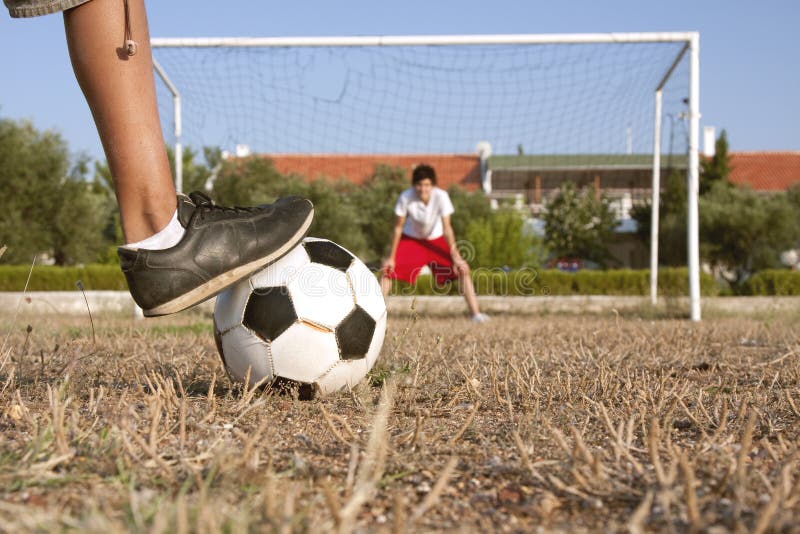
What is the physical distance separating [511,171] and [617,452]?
93.1 ft

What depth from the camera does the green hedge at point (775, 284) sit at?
15102mm

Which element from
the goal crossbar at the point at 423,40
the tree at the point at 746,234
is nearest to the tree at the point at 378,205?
the tree at the point at 746,234

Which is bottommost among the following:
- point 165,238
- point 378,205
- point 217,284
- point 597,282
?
point 597,282

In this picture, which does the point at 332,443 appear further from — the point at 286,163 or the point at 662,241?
the point at 286,163

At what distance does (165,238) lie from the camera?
2.28 metres

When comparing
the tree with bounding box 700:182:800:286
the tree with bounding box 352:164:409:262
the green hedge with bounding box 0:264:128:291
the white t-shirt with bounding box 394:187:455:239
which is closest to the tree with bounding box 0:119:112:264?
the green hedge with bounding box 0:264:128:291

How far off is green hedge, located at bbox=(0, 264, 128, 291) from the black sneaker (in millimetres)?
14093

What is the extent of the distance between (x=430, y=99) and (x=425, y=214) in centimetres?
344

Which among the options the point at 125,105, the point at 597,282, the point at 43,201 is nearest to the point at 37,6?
the point at 125,105

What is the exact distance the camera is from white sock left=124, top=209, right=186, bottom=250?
2.27 metres

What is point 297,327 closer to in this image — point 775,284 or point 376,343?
point 376,343

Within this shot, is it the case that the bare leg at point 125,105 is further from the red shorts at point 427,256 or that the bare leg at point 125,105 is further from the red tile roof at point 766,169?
the red tile roof at point 766,169

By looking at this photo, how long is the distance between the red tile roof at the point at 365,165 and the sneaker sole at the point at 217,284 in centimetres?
1985

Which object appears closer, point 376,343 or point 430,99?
point 376,343
